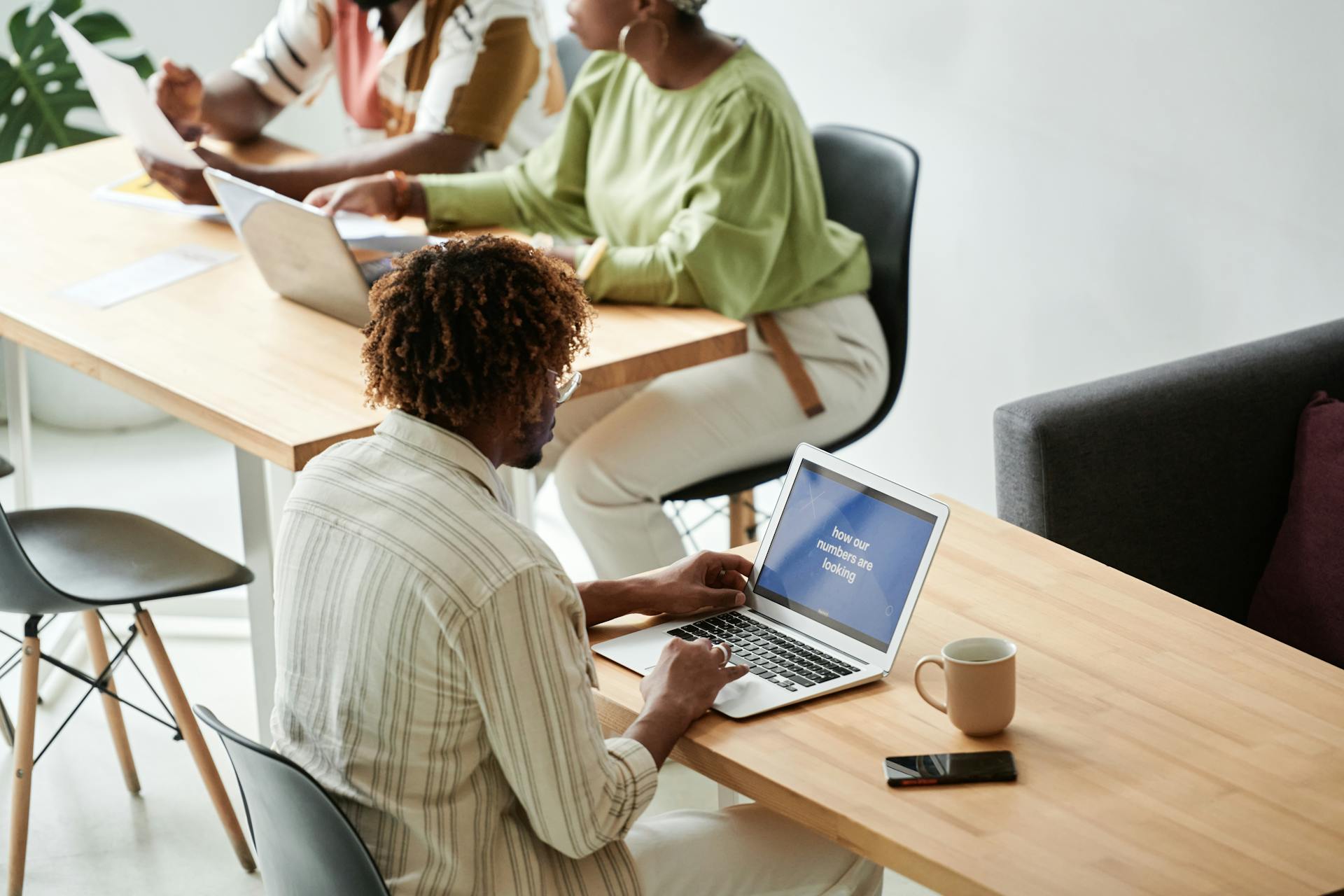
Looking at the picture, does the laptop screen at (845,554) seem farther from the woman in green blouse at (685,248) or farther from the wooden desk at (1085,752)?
the woman in green blouse at (685,248)

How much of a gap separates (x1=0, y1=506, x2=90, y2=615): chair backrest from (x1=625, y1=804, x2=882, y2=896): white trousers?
105cm

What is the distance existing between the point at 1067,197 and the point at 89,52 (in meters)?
1.78

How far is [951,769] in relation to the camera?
148 centimetres

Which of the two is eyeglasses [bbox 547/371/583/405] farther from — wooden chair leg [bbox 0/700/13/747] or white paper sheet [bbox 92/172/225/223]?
wooden chair leg [bbox 0/700/13/747]

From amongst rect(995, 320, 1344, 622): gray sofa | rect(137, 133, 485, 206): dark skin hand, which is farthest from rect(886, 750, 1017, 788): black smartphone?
rect(137, 133, 485, 206): dark skin hand

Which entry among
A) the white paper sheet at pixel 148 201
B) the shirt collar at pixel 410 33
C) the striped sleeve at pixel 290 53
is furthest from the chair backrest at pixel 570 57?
the white paper sheet at pixel 148 201

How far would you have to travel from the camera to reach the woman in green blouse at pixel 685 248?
2.66 metres

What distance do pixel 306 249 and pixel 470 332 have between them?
43.5 inches

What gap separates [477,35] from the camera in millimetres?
3053

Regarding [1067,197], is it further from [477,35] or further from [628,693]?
[628,693]

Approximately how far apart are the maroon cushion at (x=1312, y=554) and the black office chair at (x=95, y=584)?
1.49 metres

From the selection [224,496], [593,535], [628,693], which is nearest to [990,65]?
[593,535]

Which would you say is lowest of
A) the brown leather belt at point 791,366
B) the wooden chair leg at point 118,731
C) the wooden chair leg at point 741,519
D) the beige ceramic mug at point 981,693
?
the wooden chair leg at point 118,731

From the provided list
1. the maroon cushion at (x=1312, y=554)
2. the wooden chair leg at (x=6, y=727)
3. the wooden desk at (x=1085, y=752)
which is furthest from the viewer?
the wooden chair leg at (x=6, y=727)
